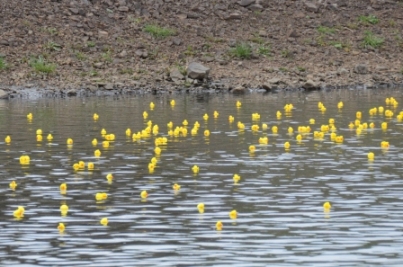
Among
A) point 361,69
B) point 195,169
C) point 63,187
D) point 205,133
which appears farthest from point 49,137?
point 361,69

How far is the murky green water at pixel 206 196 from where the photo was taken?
10953 mm

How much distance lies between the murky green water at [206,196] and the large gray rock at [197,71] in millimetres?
8134

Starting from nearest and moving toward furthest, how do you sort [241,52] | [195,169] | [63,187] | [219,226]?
[219,226] < [63,187] < [195,169] < [241,52]

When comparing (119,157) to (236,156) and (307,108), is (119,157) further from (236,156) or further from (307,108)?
(307,108)

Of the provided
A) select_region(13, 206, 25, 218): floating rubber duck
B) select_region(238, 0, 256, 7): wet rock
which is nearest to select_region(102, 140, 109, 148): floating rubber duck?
select_region(13, 206, 25, 218): floating rubber duck

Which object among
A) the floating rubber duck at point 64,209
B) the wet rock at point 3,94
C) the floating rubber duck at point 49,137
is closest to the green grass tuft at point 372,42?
the wet rock at point 3,94

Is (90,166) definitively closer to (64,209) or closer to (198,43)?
(64,209)

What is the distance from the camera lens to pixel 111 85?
105 ft

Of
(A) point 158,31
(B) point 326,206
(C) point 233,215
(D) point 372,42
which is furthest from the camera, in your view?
(D) point 372,42

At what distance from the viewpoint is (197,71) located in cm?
3244

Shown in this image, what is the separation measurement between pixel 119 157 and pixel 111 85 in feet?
45.7

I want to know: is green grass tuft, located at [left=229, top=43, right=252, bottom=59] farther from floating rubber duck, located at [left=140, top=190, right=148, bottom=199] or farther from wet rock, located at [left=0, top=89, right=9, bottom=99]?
floating rubber duck, located at [left=140, top=190, right=148, bottom=199]

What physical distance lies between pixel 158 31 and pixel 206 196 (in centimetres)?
2244

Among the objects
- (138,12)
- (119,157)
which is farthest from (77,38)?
(119,157)
